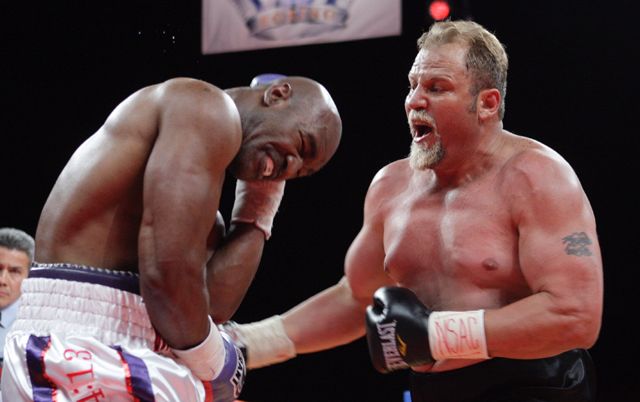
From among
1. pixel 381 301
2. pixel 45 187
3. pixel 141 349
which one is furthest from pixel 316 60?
pixel 141 349

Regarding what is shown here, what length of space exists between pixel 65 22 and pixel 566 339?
17.4 feet

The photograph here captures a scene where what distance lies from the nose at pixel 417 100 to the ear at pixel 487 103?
144 millimetres

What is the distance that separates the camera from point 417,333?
1.88m

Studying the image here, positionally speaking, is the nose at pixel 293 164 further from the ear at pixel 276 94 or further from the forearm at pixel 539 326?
the forearm at pixel 539 326

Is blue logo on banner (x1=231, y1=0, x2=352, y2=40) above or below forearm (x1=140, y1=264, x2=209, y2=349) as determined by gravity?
above

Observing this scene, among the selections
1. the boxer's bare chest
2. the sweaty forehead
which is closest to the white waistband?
the boxer's bare chest

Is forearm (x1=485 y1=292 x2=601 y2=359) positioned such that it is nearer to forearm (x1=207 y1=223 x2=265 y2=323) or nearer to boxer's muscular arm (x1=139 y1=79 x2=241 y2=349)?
forearm (x1=207 y1=223 x2=265 y2=323)

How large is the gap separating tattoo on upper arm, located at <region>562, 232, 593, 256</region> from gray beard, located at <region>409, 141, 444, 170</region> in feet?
1.37

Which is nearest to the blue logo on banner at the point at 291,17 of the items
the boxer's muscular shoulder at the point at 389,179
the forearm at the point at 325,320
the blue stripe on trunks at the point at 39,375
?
the boxer's muscular shoulder at the point at 389,179

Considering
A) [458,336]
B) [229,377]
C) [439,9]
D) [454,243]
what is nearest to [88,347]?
[229,377]

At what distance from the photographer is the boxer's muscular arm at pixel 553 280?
182 cm

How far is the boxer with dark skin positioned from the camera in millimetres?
1572

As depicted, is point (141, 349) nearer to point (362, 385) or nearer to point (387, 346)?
point (387, 346)

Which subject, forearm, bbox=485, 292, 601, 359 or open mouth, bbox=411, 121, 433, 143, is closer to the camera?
forearm, bbox=485, 292, 601, 359
